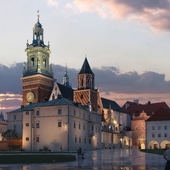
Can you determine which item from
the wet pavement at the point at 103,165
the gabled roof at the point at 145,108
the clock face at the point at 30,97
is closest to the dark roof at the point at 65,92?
the clock face at the point at 30,97

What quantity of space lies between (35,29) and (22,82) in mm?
17315

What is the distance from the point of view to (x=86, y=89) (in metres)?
94.9

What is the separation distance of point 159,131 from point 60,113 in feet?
113

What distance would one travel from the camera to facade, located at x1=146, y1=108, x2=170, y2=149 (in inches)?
3656

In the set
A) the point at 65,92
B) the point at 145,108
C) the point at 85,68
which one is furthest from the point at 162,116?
the point at 145,108

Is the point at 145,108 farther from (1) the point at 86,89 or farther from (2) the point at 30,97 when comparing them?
(2) the point at 30,97

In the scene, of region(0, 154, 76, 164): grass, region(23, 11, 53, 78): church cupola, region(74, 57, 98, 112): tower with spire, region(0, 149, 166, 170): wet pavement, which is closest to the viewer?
region(0, 149, 166, 170): wet pavement

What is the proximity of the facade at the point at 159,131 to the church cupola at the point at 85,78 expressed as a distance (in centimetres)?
1825

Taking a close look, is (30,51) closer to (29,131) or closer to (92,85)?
(92,85)

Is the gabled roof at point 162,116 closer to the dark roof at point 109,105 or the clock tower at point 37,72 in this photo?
the dark roof at point 109,105

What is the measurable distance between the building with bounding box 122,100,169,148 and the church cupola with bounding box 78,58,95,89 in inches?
1144

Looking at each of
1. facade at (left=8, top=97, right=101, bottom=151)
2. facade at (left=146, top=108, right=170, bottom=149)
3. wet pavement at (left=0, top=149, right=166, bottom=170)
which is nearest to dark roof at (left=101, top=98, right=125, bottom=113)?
facade at (left=146, top=108, right=170, bottom=149)

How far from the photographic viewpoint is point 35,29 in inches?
4395

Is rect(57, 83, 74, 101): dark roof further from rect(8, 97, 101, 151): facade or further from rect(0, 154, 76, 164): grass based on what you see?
rect(0, 154, 76, 164): grass
